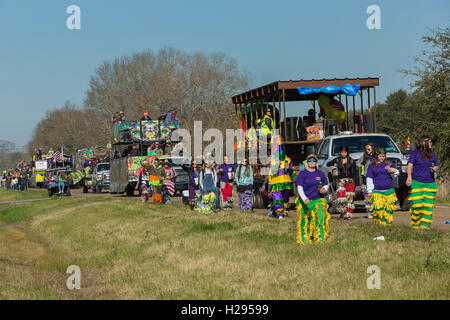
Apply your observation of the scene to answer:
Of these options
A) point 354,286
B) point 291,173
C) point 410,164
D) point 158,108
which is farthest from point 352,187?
point 158,108

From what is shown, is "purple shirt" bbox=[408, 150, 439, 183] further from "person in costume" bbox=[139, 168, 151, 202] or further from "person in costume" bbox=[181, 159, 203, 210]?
"person in costume" bbox=[139, 168, 151, 202]

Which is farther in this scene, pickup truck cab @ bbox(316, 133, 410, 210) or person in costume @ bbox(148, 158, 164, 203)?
person in costume @ bbox(148, 158, 164, 203)

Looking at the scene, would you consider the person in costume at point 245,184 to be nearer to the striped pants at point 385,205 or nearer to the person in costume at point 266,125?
the person in costume at point 266,125

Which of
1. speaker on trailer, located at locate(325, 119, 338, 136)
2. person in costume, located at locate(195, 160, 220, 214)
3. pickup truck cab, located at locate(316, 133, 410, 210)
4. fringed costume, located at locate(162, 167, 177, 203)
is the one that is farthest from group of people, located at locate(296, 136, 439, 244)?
fringed costume, located at locate(162, 167, 177, 203)

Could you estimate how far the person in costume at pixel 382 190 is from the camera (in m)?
→ 14.6

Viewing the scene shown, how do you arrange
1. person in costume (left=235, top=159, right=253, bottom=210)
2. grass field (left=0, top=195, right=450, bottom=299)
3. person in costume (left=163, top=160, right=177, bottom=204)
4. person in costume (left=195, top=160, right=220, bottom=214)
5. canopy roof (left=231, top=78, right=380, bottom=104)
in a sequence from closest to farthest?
1. grass field (left=0, top=195, right=450, bottom=299)
2. person in costume (left=195, top=160, right=220, bottom=214)
3. person in costume (left=235, top=159, right=253, bottom=210)
4. canopy roof (left=231, top=78, right=380, bottom=104)
5. person in costume (left=163, top=160, right=177, bottom=204)

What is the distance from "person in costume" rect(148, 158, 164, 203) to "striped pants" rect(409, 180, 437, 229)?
41.8 ft

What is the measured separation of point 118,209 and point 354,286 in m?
17.7

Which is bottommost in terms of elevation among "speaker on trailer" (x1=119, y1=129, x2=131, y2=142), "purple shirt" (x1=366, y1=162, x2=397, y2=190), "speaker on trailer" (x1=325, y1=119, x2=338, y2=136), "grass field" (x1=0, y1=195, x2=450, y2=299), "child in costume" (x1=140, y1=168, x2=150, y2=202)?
"grass field" (x1=0, y1=195, x2=450, y2=299)

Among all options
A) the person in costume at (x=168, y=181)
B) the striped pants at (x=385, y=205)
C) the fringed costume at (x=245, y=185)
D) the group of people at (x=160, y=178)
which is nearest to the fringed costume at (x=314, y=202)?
the striped pants at (x=385, y=205)

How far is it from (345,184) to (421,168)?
3.49m

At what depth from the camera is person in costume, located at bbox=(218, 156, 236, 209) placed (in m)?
22.0
